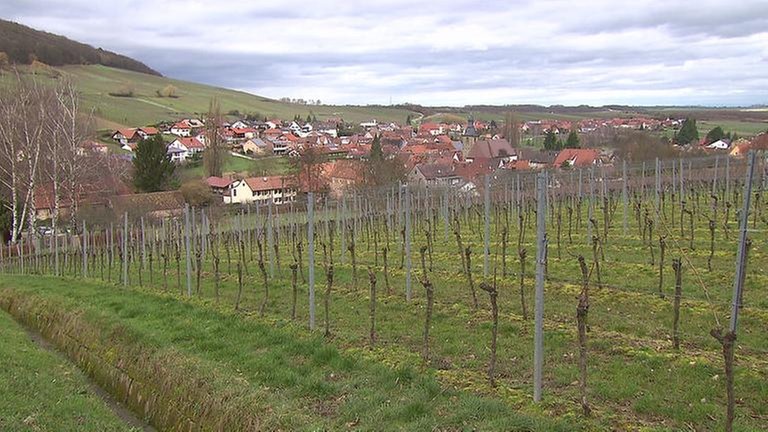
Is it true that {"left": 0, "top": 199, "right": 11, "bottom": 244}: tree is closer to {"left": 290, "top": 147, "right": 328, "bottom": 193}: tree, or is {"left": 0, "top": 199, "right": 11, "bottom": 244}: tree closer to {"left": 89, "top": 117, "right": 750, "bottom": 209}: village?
{"left": 89, "top": 117, "right": 750, "bottom": 209}: village

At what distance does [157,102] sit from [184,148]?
46.2 metres

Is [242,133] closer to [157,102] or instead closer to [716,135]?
[157,102]

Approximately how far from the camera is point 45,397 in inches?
361

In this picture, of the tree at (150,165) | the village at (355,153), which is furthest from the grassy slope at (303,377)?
the tree at (150,165)

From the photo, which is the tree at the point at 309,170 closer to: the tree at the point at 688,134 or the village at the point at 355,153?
the village at the point at 355,153

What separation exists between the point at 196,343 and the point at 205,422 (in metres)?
2.37

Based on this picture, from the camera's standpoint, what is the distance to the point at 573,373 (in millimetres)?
6898

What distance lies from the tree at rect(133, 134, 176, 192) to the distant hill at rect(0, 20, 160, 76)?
54.3 metres

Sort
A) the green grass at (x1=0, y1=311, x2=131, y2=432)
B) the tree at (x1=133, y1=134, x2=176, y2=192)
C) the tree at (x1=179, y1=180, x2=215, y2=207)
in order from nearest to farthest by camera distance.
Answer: the green grass at (x1=0, y1=311, x2=131, y2=432) → the tree at (x1=179, y1=180, x2=215, y2=207) → the tree at (x1=133, y1=134, x2=176, y2=192)

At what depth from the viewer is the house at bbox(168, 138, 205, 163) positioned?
254 feet

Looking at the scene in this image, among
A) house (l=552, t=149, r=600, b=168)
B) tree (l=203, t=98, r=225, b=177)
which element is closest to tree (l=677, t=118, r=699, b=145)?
house (l=552, t=149, r=600, b=168)

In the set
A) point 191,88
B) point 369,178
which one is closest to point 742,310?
point 369,178

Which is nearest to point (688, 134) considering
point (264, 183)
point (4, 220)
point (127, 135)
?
point (264, 183)

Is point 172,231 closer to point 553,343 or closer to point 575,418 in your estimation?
point 553,343
